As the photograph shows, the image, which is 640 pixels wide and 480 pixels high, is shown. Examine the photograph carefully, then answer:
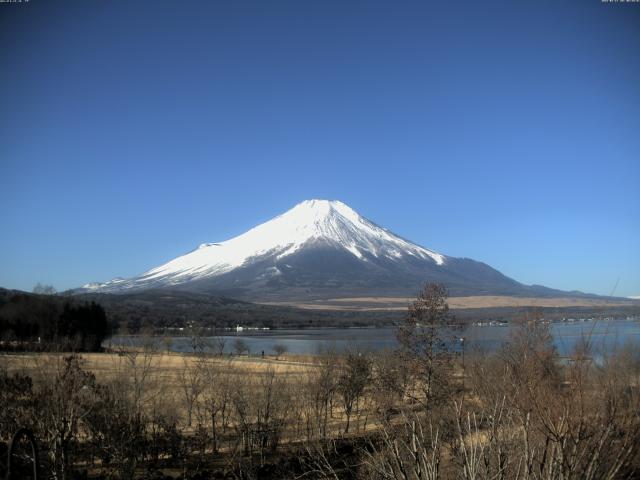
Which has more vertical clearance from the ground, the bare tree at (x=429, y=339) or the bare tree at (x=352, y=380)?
the bare tree at (x=429, y=339)

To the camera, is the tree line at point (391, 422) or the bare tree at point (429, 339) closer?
the tree line at point (391, 422)

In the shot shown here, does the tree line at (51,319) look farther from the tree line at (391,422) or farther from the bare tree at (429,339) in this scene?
the bare tree at (429,339)

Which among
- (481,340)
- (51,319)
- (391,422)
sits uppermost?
(51,319)

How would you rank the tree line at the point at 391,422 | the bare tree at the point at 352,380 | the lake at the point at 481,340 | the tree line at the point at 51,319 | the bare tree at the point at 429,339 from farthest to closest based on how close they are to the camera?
1. the tree line at the point at 51,319
2. the bare tree at the point at 352,380
3. the bare tree at the point at 429,339
4. the lake at the point at 481,340
5. the tree line at the point at 391,422

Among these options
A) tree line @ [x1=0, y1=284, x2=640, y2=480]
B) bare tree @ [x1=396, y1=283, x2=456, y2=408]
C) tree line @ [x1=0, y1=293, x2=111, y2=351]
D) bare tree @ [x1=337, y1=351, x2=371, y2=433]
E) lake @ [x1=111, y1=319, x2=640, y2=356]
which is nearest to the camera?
tree line @ [x1=0, y1=284, x2=640, y2=480]

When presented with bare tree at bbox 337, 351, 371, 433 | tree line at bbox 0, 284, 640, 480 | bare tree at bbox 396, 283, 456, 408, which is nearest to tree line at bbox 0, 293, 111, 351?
tree line at bbox 0, 284, 640, 480

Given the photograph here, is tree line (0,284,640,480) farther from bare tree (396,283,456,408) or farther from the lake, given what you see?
the lake

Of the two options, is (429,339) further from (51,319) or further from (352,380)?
(51,319)

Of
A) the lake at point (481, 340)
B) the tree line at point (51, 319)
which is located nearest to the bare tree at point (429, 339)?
the lake at point (481, 340)

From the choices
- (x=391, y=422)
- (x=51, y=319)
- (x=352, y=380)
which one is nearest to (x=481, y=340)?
(x=352, y=380)

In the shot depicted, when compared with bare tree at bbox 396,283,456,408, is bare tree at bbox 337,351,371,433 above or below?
below

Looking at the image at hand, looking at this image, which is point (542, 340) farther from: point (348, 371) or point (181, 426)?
point (181, 426)

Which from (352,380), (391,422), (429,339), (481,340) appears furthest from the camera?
(481,340)

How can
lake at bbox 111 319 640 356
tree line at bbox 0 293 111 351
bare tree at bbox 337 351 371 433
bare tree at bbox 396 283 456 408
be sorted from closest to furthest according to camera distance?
lake at bbox 111 319 640 356 < bare tree at bbox 396 283 456 408 < bare tree at bbox 337 351 371 433 < tree line at bbox 0 293 111 351
